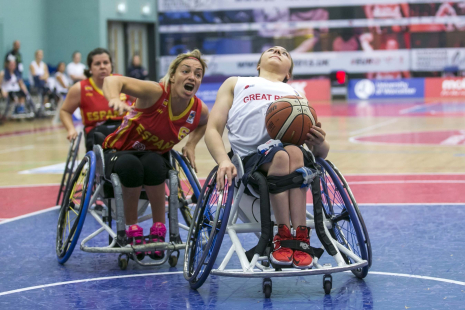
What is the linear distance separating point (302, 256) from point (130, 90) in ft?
5.08

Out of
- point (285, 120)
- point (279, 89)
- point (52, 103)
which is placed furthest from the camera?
point (52, 103)

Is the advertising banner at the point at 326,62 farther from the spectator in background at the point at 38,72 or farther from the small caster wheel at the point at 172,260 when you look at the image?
the small caster wheel at the point at 172,260

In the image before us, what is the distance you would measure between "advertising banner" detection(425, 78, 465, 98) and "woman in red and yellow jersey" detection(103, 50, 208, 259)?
2138 cm

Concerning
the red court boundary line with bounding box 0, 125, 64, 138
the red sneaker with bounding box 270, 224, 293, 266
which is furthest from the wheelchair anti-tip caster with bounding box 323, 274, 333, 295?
the red court boundary line with bounding box 0, 125, 64, 138

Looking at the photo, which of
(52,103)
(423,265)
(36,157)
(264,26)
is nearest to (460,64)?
(264,26)

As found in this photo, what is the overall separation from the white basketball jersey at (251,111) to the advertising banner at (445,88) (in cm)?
2171

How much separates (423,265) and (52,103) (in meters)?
18.5

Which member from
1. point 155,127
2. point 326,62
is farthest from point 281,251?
point 326,62

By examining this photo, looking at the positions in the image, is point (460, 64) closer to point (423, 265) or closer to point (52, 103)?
point (52, 103)

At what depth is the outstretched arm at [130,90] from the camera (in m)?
4.39

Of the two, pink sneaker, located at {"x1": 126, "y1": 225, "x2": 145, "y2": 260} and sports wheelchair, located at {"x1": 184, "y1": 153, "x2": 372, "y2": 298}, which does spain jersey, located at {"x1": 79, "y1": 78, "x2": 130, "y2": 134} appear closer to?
pink sneaker, located at {"x1": 126, "y1": 225, "x2": 145, "y2": 260}

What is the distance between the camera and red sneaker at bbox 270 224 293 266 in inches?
155

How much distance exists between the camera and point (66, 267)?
15.9 ft

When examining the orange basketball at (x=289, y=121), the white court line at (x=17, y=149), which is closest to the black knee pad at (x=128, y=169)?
the orange basketball at (x=289, y=121)
